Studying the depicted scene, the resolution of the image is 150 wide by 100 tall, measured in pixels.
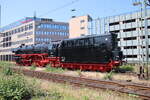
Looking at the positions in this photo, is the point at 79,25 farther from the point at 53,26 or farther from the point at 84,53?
the point at 84,53

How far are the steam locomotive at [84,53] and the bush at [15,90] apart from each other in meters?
10.4

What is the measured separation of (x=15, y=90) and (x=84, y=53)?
1257 cm

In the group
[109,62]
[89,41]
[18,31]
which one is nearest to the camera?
[109,62]

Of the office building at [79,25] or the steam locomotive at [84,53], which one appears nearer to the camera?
the steam locomotive at [84,53]

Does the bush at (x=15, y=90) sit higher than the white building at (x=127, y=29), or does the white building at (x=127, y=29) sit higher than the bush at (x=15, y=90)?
the white building at (x=127, y=29)

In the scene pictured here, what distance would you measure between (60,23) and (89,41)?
77.2 meters

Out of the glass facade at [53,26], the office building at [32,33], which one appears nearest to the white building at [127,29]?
the office building at [32,33]

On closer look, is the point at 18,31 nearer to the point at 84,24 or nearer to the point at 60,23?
the point at 60,23

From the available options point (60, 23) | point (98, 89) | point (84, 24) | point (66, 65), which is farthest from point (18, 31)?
point (98, 89)

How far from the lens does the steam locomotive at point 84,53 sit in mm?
18109

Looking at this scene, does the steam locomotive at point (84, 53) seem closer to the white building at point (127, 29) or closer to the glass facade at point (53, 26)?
the white building at point (127, 29)

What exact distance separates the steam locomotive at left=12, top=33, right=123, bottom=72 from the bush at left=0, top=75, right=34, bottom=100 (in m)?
10.4

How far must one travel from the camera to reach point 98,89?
429 inches

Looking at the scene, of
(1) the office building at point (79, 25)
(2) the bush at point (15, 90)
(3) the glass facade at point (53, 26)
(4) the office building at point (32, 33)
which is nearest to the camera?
(2) the bush at point (15, 90)
